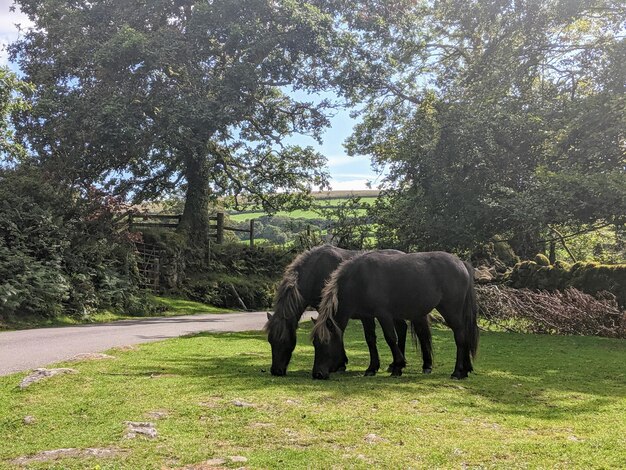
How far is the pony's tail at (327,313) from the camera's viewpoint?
7.47 m

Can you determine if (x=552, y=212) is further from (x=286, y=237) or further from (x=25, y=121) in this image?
(x=25, y=121)

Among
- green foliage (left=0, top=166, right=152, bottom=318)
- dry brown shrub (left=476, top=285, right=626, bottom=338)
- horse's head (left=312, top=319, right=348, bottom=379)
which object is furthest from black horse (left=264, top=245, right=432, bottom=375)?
green foliage (left=0, top=166, right=152, bottom=318)

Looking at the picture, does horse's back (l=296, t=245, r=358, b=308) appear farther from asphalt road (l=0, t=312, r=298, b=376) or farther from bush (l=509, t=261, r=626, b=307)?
bush (l=509, t=261, r=626, b=307)

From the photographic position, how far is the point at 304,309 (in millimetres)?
8672

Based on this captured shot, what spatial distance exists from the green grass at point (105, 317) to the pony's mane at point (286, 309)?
10492 mm

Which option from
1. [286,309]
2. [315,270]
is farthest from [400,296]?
[286,309]

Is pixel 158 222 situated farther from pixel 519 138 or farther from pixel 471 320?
pixel 471 320

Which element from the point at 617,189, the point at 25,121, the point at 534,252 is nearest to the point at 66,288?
the point at 25,121

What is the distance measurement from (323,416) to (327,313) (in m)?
2.57

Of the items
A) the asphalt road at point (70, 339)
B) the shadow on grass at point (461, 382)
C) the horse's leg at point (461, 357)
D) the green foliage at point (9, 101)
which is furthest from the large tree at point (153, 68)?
the horse's leg at point (461, 357)

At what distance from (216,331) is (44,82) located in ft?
51.7

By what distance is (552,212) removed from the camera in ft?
52.3

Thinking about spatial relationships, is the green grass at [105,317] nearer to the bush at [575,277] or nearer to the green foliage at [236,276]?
the green foliage at [236,276]

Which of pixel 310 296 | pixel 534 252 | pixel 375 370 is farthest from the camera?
pixel 534 252
